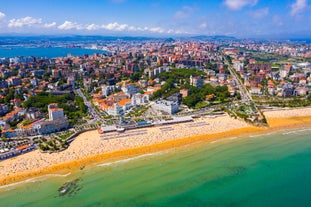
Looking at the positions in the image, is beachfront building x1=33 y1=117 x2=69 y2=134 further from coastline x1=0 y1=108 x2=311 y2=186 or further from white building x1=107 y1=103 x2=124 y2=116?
white building x1=107 y1=103 x2=124 y2=116

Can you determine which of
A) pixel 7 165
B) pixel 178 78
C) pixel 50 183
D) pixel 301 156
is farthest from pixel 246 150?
pixel 178 78

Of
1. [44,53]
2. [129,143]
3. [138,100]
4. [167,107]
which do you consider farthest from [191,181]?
[44,53]

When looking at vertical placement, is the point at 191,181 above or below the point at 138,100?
below

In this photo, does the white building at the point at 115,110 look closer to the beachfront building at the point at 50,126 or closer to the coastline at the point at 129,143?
the coastline at the point at 129,143

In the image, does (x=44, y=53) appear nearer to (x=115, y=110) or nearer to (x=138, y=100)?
(x=138, y=100)

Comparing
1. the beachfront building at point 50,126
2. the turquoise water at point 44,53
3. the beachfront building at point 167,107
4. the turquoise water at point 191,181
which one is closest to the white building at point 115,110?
the beachfront building at point 167,107

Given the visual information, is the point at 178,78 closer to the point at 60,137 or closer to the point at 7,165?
the point at 60,137
